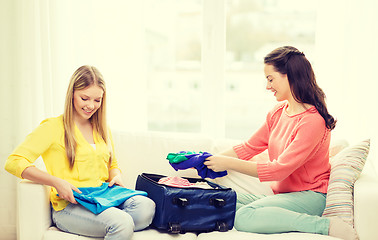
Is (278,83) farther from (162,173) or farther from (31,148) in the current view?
(31,148)

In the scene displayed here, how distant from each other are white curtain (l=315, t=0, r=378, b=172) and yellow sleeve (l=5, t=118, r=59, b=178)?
1.74 metres

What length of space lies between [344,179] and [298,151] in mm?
266

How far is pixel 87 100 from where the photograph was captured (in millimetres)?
2357

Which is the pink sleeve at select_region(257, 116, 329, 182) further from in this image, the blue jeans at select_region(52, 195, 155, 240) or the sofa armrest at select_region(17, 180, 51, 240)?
the sofa armrest at select_region(17, 180, 51, 240)

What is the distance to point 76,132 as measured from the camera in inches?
94.3

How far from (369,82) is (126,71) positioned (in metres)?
1.58

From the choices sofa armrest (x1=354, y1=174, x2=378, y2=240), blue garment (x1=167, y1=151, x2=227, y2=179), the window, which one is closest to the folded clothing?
blue garment (x1=167, y1=151, x2=227, y2=179)

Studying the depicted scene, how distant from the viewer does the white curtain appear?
2.93 meters

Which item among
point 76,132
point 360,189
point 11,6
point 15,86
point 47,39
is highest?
point 11,6

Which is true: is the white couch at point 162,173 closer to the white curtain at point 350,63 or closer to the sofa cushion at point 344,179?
the sofa cushion at point 344,179

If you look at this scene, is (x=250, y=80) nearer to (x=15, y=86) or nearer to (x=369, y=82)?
(x=369, y=82)

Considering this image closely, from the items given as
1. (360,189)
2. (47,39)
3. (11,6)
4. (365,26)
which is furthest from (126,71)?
(360,189)

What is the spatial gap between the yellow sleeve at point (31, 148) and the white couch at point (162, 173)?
9cm

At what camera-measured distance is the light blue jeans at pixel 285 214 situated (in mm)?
2232
